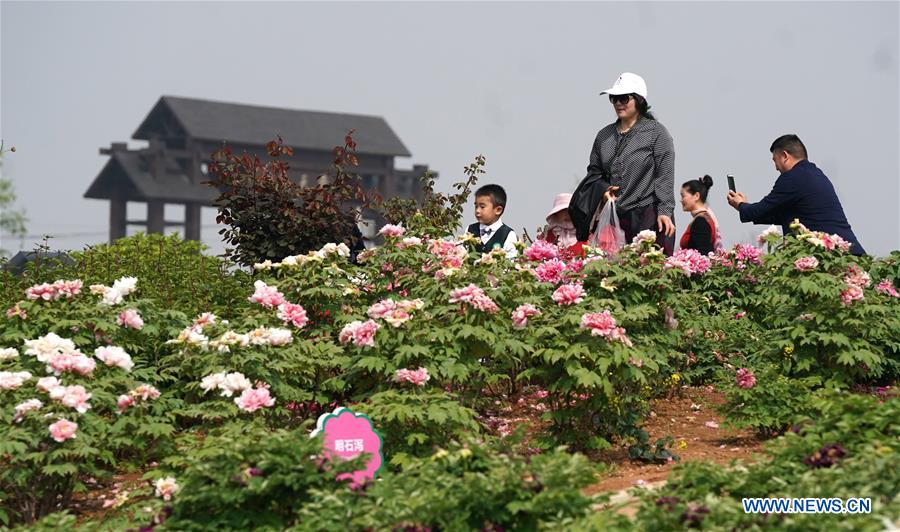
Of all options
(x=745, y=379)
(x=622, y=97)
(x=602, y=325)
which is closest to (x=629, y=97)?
(x=622, y=97)

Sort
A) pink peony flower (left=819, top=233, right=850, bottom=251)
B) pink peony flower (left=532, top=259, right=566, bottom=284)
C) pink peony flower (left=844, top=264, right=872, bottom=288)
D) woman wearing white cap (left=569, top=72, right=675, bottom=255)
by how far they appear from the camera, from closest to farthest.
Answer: pink peony flower (left=844, top=264, right=872, bottom=288)
pink peony flower (left=532, top=259, right=566, bottom=284)
pink peony flower (left=819, top=233, right=850, bottom=251)
woman wearing white cap (left=569, top=72, right=675, bottom=255)

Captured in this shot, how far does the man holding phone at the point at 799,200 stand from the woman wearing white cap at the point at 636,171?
71cm

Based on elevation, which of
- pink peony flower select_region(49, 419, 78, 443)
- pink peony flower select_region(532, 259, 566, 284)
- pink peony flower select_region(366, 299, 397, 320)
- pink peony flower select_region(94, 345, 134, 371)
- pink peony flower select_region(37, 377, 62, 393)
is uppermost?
pink peony flower select_region(532, 259, 566, 284)

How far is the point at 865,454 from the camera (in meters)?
4.88

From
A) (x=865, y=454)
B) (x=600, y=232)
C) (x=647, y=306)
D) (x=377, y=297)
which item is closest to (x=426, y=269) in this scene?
(x=377, y=297)

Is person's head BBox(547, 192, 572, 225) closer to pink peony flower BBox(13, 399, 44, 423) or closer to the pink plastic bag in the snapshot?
the pink plastic bag

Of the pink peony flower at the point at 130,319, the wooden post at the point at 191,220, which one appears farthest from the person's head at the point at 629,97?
the wooden post at the point at 191,220

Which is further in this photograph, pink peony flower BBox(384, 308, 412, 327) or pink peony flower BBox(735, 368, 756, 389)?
pink peony flower BBox(735, 368, 756, 389)

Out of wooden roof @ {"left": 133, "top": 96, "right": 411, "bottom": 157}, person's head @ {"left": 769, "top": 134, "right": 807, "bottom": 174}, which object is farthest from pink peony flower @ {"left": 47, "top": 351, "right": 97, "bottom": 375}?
wooden roof @ {"left": 133, "top": 96, "right": 411, "bottom": 157}

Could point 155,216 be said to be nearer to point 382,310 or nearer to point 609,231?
point 609,231

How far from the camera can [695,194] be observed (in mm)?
11188

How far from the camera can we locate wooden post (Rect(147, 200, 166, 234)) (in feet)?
151

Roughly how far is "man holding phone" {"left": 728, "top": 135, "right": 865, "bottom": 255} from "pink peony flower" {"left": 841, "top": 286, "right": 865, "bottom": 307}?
4.51ft

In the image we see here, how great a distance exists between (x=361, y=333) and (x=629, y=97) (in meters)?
3.62
